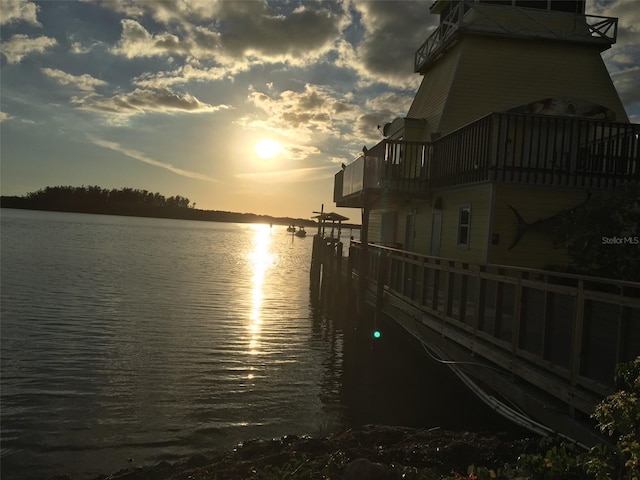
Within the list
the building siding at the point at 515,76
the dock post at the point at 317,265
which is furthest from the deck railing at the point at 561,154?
the dock post at the point at 317,265

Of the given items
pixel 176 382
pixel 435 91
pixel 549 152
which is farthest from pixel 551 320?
pixel 435 91

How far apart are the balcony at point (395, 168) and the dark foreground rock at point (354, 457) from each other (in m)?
11.8

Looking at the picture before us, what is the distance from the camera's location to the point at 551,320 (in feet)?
22.5

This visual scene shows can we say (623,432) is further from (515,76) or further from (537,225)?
(515,76)

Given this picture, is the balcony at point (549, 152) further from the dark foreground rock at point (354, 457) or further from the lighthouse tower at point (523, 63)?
the dark foreground rock at point (354, 457)

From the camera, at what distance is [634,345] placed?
574 cm

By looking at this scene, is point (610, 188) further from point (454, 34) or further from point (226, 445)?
point (226, 445)

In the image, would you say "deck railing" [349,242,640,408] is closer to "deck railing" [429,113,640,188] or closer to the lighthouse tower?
"deck railing" [429,113,640,188]

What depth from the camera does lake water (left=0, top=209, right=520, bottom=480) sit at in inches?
318

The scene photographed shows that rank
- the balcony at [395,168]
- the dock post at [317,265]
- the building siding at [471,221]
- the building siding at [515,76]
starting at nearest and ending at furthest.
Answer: the building siding at [471,221] → the balcony at [395,168] → the building siding at [515,76] → the dock post at [317,265]

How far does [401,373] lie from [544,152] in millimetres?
7411

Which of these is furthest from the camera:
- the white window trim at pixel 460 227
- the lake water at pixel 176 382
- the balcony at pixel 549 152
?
the white window trim at pixel 460 227

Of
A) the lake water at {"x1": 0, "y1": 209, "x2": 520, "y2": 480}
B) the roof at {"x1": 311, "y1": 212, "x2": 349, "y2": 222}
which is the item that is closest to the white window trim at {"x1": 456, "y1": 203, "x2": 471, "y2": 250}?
the lake water at {"x1": 0, "y1": 209, "x2": 520, "y2": 480}

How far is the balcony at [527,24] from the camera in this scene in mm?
18719
